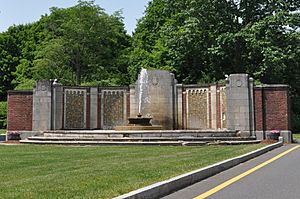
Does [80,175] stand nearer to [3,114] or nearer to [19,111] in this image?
Answer: [19,111]

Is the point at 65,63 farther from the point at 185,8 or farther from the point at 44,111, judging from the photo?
the point at 44,111

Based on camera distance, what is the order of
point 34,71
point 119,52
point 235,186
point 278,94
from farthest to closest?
point 119,52, point 34,71, point 278,94, point 235,186

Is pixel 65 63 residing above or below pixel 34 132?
above

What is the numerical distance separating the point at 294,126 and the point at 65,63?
25.1 metres

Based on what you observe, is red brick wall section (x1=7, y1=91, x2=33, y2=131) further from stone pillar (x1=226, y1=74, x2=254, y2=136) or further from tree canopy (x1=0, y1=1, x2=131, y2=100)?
tree canopy (x1=0, y1=1, x2=131, y2=100)

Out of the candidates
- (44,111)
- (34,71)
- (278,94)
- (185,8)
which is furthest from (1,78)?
(278,94)

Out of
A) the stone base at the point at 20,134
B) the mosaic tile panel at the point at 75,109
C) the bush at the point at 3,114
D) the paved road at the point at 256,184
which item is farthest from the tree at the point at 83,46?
the paved road at the point at 256,184

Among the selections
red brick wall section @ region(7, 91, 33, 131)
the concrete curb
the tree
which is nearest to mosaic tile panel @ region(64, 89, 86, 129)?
red brick wall section @ region(7, 91, 33, 131)

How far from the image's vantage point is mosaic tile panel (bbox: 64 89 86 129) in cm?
3062

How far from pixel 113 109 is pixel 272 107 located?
10.3 metres

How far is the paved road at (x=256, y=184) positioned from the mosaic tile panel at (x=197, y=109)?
16138 millimetres

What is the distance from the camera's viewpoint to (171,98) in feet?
102

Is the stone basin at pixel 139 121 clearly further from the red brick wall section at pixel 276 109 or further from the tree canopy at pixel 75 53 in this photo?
the tree canopy at pixel 75 53

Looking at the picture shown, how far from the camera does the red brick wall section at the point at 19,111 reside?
97.9 ft
